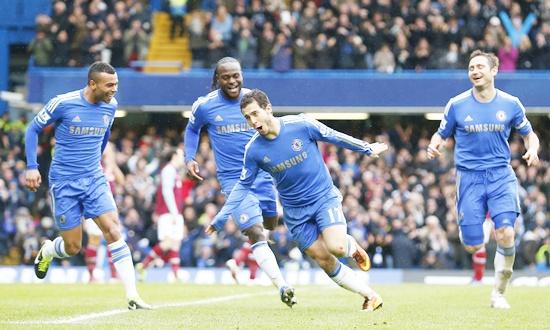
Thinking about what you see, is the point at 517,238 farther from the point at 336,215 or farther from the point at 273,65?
the point at 336,215

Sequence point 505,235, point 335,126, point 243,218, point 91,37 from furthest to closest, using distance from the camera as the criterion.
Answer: point 335,126 → point 91,37 → point 243,218 → point 505,235

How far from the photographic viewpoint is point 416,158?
1146 inches

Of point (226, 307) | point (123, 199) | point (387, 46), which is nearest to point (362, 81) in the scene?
point (387, 46)

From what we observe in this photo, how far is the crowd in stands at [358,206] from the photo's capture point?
82.9 feet

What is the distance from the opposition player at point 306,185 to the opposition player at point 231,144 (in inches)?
59.1

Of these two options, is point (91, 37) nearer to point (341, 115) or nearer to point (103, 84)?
point (341, 115)

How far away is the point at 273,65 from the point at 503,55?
5.50 metres

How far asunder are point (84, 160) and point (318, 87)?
17313 mm

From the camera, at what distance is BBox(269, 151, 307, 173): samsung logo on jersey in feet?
40.3

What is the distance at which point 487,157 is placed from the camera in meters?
13.5

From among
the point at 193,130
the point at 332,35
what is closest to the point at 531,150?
the point at 193,130

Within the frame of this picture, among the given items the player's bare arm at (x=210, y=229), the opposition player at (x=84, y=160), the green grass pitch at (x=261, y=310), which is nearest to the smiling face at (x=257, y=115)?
the player's bare arm at (x=210, y=229)

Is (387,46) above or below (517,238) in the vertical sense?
above

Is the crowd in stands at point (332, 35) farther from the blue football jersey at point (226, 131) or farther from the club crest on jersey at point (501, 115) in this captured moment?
the club crest on jersey at point (501, 115)
